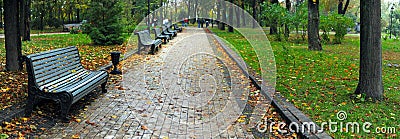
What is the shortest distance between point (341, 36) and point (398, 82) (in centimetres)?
1269

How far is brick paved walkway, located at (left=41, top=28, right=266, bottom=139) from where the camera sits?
204 inches

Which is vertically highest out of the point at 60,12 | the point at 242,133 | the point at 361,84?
the point at 60,12

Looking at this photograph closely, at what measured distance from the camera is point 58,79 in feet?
20.2

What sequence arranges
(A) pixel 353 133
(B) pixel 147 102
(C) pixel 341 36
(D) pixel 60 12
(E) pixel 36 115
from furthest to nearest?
(D) pixel 60 12, (C) pixel 341 36, (B) pixel 147 102, (E) pixel 36 115, (A) pixel 353 133

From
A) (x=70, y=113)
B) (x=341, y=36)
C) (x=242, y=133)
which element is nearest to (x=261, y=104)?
(x=242, y=133)

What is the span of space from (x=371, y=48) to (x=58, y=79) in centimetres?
508

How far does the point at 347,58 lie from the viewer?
43.6ft

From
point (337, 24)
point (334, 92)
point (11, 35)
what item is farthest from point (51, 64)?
point (337, 24)

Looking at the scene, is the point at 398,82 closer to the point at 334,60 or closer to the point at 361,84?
the point at 361,84

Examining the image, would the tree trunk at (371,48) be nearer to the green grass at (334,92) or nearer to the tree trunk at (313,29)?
the green grass at (334,92)

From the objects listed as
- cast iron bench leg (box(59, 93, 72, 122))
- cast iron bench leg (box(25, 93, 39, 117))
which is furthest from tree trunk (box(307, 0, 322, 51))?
cast iron bench leg (box(25, 93, 39, 117))

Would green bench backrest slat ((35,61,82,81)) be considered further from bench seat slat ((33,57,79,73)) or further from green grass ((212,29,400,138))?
green grass ((212,29,400,138))

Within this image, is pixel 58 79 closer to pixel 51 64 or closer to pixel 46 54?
pixel 51 64

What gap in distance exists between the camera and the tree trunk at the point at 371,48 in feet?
20.8
